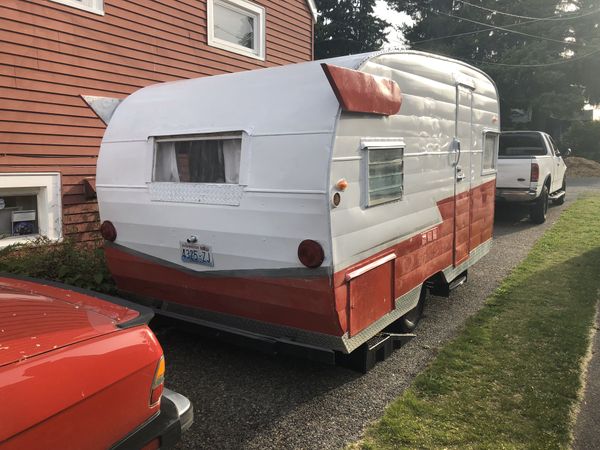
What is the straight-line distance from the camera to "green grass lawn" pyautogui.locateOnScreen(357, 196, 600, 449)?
3.15m

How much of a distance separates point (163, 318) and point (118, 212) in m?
0.98

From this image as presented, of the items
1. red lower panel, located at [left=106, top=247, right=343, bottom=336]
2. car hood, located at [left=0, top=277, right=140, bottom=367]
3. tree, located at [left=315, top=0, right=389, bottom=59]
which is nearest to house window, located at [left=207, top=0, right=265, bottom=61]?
red lower panel, located at [left=106, top=247, right=343, bottom=336]

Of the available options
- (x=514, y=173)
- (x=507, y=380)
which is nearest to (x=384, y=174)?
(x=507, y=380)

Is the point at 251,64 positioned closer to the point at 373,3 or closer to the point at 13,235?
the point at 13,235

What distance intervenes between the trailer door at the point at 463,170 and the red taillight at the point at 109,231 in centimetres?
326

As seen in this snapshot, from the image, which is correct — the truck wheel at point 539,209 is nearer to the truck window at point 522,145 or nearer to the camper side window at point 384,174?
the truck window at point 522,145

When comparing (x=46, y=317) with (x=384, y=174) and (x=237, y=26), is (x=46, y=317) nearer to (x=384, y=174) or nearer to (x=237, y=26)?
(x=384, y=174)

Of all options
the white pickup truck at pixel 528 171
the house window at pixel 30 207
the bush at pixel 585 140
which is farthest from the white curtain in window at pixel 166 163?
the bush at pixel 585 140

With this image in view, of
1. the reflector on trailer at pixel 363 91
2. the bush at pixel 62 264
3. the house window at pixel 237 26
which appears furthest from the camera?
the house window at pixel 237 26

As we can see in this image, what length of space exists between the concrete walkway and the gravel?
115cm

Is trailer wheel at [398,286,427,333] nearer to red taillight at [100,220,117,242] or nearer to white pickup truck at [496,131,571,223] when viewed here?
red taillight at [100,220,117,242]

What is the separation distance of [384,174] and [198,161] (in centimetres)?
140

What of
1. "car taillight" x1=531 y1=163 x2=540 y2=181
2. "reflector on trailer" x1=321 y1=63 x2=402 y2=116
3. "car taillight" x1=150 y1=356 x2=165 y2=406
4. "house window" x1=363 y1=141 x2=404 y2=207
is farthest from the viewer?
"car taillight" x1=531 y1=163 x2=540 y2=181

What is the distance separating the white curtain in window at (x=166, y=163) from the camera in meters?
3.99
